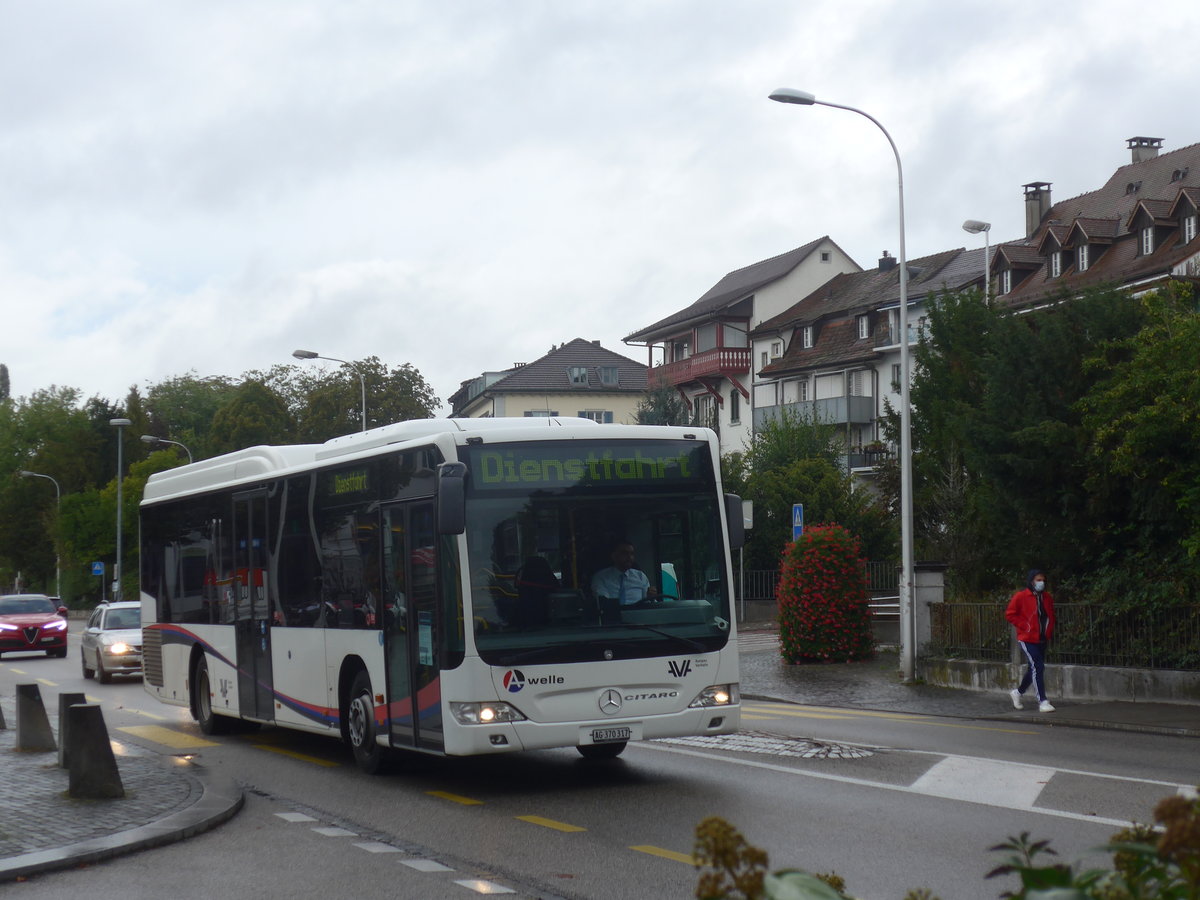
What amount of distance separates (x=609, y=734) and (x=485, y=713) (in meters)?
0.97

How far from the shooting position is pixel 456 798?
11742mm

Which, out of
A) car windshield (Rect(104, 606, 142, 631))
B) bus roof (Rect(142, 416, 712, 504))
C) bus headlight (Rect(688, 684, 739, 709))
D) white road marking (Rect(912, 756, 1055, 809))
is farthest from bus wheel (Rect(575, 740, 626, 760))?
car windshield (Rect(104, 606, 142, 631))

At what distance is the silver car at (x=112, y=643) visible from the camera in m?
29.0

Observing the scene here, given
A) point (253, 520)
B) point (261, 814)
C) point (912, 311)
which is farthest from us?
point (912, 311)

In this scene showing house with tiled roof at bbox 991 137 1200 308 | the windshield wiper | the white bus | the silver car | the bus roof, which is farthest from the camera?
house with tiled roof at bbox 991 137 1200 308

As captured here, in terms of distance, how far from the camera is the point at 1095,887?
116 inches

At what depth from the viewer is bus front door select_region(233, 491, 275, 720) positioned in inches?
619

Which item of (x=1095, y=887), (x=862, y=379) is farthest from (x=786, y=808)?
(x=862, y=379)

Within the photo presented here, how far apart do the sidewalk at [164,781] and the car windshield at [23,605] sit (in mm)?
16325

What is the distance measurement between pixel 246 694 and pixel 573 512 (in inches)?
238

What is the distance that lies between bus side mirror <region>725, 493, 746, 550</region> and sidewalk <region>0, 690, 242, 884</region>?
436cm

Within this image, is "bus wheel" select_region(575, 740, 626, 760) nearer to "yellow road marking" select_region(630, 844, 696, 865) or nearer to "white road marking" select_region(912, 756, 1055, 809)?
"white road marking" select_region(912, 756, 1055, 809)

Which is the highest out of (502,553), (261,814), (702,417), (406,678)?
(702,417)

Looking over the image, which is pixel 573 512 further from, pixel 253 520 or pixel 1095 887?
pixel 1095 887
